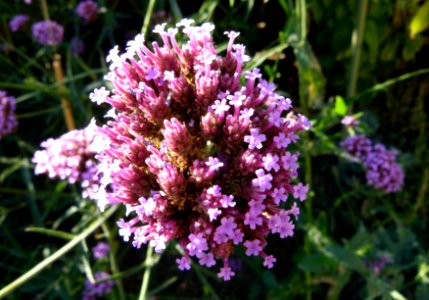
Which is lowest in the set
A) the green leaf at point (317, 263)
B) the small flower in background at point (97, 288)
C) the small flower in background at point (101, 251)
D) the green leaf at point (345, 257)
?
the small flower in background at point (97, 288)

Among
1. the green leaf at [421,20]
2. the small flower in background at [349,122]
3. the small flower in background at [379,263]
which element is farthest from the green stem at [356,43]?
the small flower in background at [379,263]

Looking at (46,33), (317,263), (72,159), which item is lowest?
(317,263)

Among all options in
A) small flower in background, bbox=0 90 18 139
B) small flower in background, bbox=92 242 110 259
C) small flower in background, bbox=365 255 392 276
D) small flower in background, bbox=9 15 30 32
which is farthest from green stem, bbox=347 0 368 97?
small flower in background, bbox=9 15 30 32

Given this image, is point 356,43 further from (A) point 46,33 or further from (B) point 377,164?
(A) point 46,33

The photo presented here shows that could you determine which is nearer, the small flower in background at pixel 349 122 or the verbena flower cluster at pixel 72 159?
the verbena flower cluster at pixel 72 159

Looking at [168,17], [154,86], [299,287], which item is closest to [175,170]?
[154,86]

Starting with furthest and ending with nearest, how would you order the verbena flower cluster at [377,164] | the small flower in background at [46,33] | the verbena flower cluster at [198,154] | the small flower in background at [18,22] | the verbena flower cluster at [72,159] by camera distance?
the small flower in background at [18,22]
the small flower in background at [46,33]
the verbena flower cluster at [377,164]
the verbena flower cluster at [72,159]
the verbena flower cluster at [198,154]

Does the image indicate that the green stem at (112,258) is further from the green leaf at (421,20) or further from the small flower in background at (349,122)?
the green leaf at (421,20)

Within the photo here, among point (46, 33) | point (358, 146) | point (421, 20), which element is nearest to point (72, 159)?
point (46, 33)
